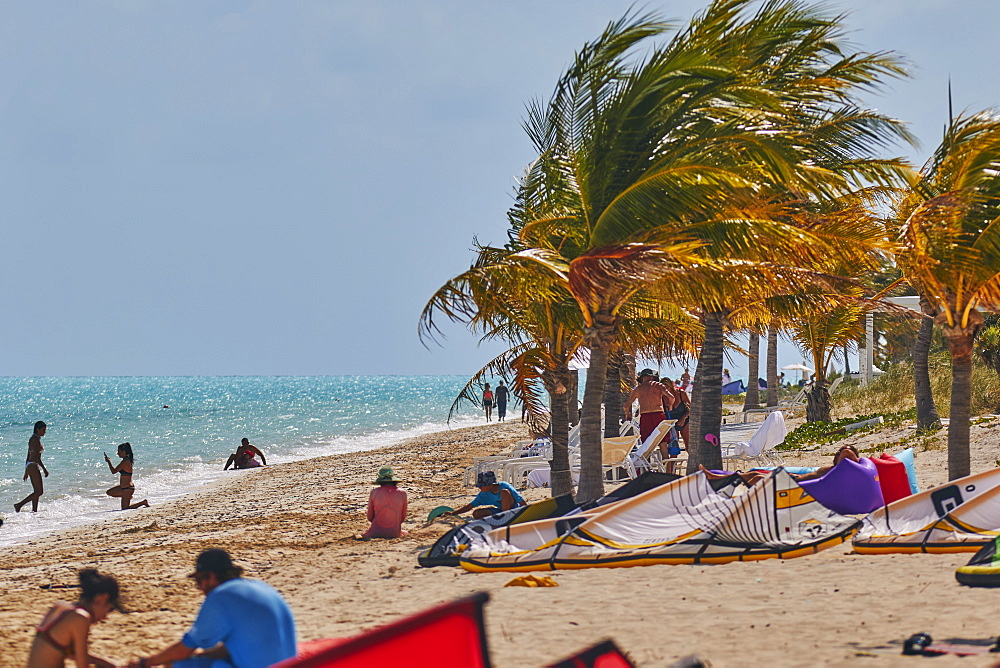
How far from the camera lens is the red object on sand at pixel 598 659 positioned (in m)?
3.48

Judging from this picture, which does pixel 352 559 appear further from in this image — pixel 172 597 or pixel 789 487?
pixel 789 487

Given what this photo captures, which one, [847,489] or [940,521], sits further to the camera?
[847,489]

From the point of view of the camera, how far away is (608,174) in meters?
9.08

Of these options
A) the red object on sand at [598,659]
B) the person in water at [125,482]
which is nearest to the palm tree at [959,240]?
the red object on sand at [598,659]

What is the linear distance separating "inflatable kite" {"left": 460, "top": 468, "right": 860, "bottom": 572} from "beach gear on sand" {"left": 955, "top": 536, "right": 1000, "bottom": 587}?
55.7 inches

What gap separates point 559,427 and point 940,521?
15.5 ft

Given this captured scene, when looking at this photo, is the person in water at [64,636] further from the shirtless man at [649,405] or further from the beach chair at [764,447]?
the shirtless man at [649,405]

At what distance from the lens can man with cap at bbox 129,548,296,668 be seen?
4129 millimetres

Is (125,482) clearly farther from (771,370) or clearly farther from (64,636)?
(771,370)

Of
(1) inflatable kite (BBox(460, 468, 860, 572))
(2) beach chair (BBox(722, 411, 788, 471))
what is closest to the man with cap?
(1) inflatable kite (BBox(460, 468, 860, 572))

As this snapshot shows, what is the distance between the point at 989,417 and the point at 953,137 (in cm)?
761

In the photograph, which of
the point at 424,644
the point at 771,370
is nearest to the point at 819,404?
the point at 771,370

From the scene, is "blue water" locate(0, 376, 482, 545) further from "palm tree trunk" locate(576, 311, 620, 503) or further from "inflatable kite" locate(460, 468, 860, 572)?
"inflatable kite" locate(460, 468, 860, 572)

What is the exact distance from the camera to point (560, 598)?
6246 mm
